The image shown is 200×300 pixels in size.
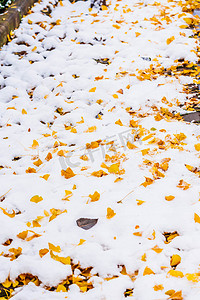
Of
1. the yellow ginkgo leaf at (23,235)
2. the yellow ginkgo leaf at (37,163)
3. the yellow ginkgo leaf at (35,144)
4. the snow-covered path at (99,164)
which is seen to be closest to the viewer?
the snow-covered path at (99,164)

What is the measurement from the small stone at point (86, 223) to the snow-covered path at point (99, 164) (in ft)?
0.08

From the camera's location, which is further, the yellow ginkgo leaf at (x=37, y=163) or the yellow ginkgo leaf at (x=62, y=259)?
the yellow ginkgo leaf at (x=37, y=163)

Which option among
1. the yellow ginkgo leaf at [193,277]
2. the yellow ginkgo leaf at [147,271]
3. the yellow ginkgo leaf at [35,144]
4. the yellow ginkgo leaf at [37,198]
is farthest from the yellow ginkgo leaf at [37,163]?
the yellow ginkgo leaf at [193,277]

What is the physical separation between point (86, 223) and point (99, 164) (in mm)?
517

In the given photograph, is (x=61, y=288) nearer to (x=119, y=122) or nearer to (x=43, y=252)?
(x=43, y=252)

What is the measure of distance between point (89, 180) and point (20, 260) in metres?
0.67

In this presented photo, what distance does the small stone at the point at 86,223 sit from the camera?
1571 millimetres

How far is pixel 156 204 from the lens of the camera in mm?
→ 1640

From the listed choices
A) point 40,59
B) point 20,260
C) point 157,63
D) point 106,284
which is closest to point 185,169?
point 106,284

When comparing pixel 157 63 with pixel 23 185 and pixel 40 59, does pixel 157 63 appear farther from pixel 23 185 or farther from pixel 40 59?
pixel 23 185

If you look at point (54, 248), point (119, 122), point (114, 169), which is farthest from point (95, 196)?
point (119, 122)

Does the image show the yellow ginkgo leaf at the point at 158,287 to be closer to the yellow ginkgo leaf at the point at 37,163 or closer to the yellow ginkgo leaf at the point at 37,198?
the yellow ginkgo leaf at the point at 37,198

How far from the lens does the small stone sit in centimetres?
157

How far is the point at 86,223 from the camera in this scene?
5.21 feet
